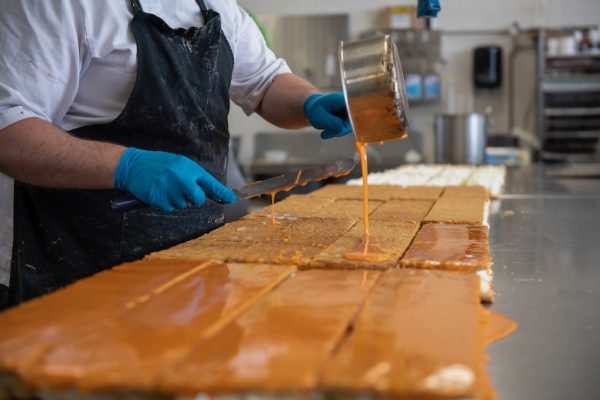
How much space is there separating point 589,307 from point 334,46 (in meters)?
7.64

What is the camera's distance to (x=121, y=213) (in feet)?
6.79

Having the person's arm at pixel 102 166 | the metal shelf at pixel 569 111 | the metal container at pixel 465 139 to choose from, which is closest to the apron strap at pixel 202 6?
the person's arm at pixel 102 166

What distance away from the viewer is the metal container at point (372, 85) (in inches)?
66.8

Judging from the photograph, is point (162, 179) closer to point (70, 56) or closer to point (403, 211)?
point (70, 56)

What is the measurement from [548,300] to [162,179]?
38.6 inches

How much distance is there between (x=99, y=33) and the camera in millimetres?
1942

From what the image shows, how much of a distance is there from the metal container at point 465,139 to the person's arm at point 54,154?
158 inches

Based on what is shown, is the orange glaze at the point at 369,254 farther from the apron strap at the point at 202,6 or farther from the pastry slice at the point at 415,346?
the apron strap at the point at 202,6

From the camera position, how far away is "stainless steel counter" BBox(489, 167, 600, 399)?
3.41 ft

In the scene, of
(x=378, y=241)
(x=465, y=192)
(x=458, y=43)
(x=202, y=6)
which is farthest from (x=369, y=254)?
(x=458, y=43)

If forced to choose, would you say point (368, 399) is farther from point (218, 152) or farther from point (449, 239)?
point (218, 152)

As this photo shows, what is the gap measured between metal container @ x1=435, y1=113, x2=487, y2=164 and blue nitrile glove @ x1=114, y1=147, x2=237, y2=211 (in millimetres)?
3942

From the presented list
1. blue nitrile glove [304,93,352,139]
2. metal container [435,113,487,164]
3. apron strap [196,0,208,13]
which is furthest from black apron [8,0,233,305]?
metal container [435,113,487,164]

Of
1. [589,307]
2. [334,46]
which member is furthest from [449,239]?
[334,46]
